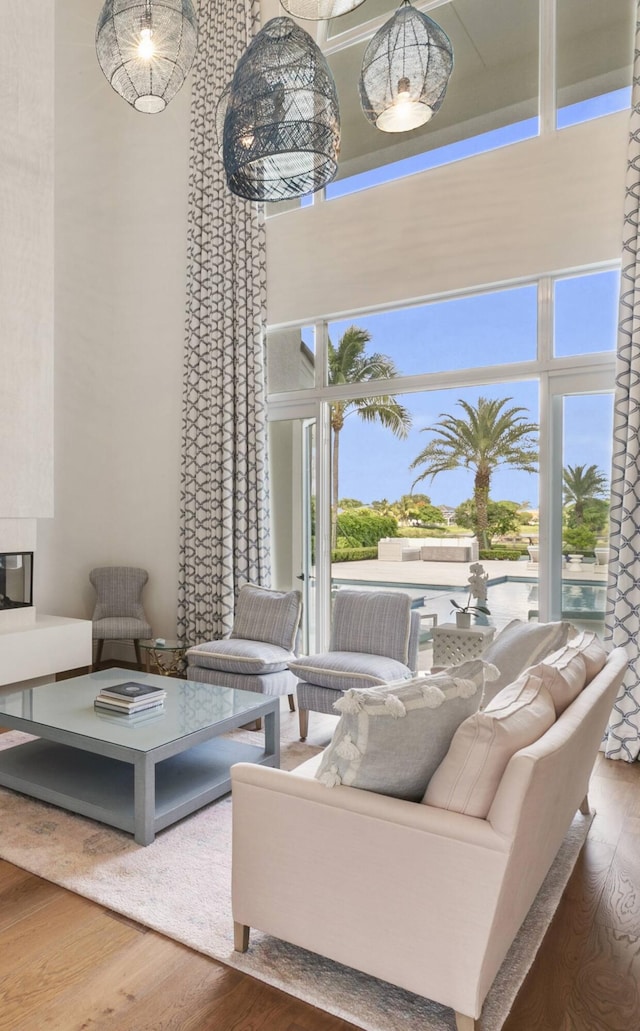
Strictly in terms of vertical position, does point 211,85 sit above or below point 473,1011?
above

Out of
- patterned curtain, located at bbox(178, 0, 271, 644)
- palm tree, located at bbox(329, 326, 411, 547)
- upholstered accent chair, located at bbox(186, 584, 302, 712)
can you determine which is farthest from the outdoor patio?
patterned curtain, located at bbox(178, 0, 271, 644)

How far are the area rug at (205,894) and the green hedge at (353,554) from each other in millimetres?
2349

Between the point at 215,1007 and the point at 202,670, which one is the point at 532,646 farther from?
the point at 202,670

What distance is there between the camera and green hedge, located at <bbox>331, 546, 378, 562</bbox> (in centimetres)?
499

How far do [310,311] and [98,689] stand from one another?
126 inches

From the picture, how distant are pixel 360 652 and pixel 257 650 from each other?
65cm

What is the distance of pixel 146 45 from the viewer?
229 centimetres

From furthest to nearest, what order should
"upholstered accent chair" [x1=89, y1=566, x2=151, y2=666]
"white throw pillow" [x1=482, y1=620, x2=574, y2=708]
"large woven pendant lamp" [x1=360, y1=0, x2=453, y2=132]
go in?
1. "upholstered accent chair" [x1=89, y1=566, x2=151, y2=666]
2. "white throw pillow" [x1=482, y1=620, x2=574, y2=708]
3. "large woven pendant lamp" [x1=360, y1=0, x2=453, y2=132]

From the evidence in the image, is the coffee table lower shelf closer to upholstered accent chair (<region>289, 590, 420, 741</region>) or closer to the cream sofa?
upholstered accent chair (<region>289, 590, 420, 741</region>)

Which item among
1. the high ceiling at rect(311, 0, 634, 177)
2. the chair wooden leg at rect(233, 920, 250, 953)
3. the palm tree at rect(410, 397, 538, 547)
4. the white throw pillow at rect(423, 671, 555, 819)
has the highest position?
the high ceiling at rect(311, 0, 634, 177)

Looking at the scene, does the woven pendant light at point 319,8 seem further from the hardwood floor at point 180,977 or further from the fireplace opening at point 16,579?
the fireplace opening at point 16,579

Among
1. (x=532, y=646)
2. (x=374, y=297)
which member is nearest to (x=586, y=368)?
(x=374, y=297)

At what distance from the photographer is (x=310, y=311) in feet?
16.9

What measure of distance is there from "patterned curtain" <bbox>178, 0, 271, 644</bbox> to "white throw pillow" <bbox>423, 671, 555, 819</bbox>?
12.0 feet
